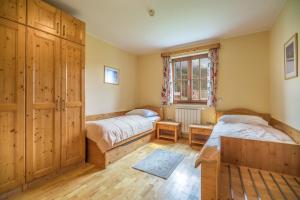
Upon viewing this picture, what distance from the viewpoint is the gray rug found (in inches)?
88.5

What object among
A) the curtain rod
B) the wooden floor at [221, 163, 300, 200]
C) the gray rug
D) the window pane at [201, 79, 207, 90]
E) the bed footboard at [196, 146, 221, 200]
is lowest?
the gray rug

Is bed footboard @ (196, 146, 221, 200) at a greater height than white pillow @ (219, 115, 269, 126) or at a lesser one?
lesser

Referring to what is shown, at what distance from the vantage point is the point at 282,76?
2.36 metres

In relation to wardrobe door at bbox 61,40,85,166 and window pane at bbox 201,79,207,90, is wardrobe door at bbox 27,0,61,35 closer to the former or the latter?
wardrobe door at bbox 61,40,85,166

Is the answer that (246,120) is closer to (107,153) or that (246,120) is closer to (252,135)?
(252,135)

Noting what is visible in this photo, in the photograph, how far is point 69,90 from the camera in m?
2.26

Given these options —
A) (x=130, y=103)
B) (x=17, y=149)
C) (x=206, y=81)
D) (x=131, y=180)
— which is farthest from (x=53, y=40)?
(x=206, y=81)

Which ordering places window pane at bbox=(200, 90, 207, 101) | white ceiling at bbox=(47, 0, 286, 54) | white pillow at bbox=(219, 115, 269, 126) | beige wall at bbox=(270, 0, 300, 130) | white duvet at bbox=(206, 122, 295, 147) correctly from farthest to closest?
window pane at bbox=(200, 90, 207, 101)
white pillow at bbox=(219, 115, 269, 126)
white ceiling at bbox=(47, 0, 286, 54)
beige wall at bbox=(270, 0, 300, 130)
white duvet at bbox=(206, 122, 295, 147)

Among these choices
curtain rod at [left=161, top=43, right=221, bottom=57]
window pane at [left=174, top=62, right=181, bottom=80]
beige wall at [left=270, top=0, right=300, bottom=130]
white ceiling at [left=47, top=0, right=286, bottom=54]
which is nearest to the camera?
beige wall at [left=270, top=0, right=300, bottom=130]

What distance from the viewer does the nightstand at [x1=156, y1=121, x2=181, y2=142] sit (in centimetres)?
371

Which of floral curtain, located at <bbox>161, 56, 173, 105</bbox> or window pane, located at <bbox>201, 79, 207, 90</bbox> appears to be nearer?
window pane, located at <bbox>201, 79, 207, 90</bbox>

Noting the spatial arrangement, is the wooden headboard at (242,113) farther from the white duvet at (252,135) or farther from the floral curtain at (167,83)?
the floral curtain at (167,83)

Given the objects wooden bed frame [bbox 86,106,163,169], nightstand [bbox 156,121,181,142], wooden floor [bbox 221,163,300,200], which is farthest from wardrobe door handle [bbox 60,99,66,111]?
nightstand [bbox 156,121,181,142]

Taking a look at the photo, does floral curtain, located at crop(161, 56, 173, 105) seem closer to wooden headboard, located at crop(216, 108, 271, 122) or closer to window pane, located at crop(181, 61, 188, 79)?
window pane, located at crop(181, 61, 188, 79)
